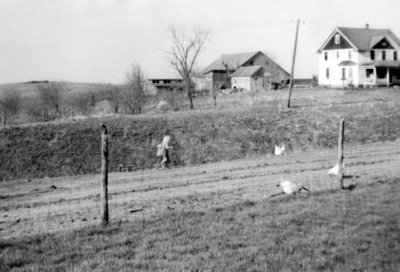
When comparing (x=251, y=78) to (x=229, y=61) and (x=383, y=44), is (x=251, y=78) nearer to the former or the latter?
(x=229, y=61)

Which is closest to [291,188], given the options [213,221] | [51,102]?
[213,221]

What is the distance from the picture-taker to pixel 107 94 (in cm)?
6053

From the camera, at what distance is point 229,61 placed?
321ft

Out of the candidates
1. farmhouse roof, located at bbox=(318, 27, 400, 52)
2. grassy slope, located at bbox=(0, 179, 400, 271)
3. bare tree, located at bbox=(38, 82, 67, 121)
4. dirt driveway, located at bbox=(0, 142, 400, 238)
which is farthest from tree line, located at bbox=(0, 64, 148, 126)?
grassy slope, located at bbox=(0, 179, 400, 271)

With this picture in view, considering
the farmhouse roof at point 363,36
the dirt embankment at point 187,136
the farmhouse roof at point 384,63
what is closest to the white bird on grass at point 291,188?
the dirt embankment at point 187,136

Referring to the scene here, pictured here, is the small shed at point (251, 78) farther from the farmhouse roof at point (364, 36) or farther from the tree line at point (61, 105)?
the tree line at point (61, 105)

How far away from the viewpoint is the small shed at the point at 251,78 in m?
83.4

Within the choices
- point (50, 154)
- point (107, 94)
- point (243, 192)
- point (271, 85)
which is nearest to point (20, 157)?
point (50, 154)

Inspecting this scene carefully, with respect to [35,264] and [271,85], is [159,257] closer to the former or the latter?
[35,264]

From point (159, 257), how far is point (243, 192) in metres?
6.32

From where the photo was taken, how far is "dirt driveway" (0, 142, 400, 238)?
11469 mm

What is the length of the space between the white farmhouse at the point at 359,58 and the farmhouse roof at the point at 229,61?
27069 millimetres

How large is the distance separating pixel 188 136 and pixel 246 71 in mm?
55834

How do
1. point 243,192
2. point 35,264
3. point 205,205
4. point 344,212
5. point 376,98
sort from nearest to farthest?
point 35,264 → point 344,212 → point 205,205 → point 243,192 → point 376,98
